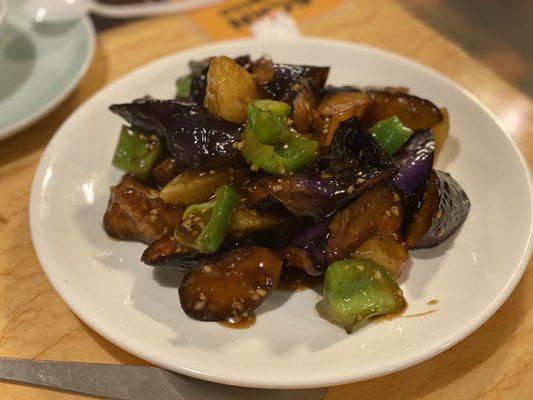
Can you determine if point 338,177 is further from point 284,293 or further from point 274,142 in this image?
point 284,293

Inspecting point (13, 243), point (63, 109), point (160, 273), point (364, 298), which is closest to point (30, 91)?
point (63, 109)

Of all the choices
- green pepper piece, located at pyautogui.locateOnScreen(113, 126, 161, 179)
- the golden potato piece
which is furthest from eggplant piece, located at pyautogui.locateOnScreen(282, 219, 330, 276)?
green pepper piece, located at pyautogui.locateOnScreen(113, 126, 161, 179)

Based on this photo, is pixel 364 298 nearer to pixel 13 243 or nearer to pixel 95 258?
pixel 95 258

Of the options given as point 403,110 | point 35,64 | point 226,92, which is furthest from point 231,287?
point 35,64

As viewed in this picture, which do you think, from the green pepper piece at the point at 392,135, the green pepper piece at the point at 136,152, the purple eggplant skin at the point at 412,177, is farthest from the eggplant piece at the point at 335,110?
the green pepper piece at the point at 136,152

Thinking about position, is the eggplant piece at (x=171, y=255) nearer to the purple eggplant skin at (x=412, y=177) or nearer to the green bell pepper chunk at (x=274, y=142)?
the green bell pepper chunk at (x=274, y=142)

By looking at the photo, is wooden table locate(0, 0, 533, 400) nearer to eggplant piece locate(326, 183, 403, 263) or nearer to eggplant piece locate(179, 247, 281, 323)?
eggplant piece locate(179, 247, 281, 323)
